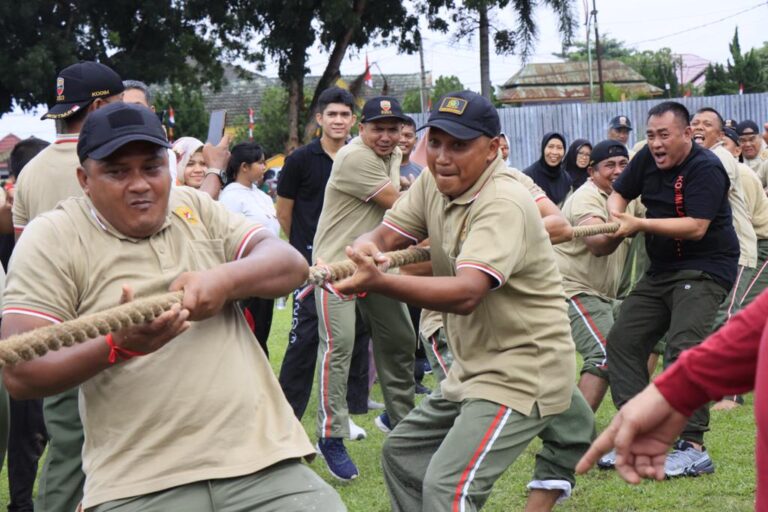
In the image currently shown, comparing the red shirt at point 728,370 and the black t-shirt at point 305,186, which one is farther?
the black t-shirt at point 305,186

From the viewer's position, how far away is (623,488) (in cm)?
617

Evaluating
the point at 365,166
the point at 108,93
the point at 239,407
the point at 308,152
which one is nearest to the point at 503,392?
the point at 239,407

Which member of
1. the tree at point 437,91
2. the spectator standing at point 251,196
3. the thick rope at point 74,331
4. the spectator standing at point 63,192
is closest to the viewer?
the thick rope at point 74,331

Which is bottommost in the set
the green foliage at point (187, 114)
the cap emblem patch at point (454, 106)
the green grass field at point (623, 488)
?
the green grass field at point (623, 488)

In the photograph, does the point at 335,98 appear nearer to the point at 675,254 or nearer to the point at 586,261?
the point at 586,261

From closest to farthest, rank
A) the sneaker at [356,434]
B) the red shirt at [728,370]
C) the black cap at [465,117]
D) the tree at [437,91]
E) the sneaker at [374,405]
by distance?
the red shirt at [728,370], the black cap at [465,117], the sneaker at [356,434], the sneaker at [374,405], the tree at [437,91]

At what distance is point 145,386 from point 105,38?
29.9 m

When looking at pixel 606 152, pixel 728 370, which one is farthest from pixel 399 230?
pixel 606 152

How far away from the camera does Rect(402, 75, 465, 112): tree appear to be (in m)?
56.0

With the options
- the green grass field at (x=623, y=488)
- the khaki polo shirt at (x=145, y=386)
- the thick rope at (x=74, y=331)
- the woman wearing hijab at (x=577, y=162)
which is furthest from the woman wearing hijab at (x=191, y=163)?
the thick rope at (x=74, y=331)

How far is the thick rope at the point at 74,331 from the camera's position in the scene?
2.61 meters

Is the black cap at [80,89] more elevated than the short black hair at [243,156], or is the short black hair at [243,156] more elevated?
the black cap at [80,89]

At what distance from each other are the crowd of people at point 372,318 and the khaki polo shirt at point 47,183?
0.01m

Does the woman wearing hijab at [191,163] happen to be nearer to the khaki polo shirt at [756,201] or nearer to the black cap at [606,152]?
the black cap at [606,152]
